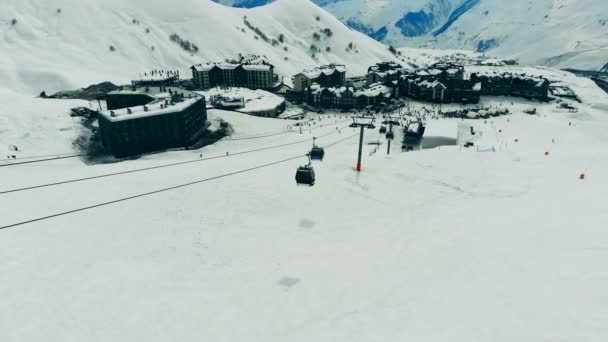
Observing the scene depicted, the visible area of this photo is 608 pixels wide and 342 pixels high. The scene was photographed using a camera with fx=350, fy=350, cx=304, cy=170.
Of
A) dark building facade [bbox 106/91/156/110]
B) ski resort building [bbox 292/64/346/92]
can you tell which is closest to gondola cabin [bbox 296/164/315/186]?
dark building facade [bbox 106/91/156/110]

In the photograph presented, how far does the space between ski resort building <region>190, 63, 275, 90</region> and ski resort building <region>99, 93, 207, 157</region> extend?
57.3 m

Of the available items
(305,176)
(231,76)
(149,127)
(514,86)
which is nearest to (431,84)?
(514,86)

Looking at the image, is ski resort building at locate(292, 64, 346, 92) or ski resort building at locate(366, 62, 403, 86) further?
ski resort building at locate(366, 62, 403, 86)

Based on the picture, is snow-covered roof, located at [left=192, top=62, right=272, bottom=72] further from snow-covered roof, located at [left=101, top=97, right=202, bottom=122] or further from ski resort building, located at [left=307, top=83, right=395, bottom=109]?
snow-covered roof, located at [left=101, top=97, right=202, bottom=122]

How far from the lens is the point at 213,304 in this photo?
17078 mm

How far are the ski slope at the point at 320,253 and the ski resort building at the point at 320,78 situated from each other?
297ft

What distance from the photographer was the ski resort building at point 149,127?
57719mm

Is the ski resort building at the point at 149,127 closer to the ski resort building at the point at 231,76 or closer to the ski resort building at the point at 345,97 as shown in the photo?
the ski resort building at the point at 345,97

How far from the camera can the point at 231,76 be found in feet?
411

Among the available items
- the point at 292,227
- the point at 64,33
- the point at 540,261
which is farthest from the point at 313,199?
the point at 64,33

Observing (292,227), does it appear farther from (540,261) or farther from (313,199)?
(540,261)

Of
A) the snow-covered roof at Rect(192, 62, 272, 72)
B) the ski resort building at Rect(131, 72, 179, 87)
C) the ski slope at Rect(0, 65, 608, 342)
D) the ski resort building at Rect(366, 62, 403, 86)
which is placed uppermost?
the snow-covered roof at Rect(192, 62, 272, 72)

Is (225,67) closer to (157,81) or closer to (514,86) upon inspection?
(157,81)

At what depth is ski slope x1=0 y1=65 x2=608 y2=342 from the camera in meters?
15.0
